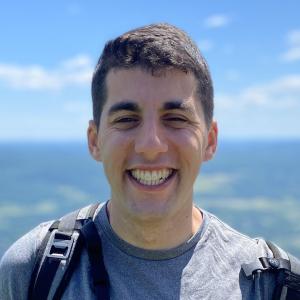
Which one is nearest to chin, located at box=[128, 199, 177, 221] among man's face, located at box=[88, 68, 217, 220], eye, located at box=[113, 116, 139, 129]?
man's face, located at box=[88, 68, 217, 220]

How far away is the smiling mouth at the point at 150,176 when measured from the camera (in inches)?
156

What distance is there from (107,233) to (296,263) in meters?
1.36

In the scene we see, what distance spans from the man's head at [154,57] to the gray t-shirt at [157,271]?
3.12 feet

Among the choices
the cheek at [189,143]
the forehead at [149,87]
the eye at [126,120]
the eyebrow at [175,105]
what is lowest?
the cheek at [189,143]

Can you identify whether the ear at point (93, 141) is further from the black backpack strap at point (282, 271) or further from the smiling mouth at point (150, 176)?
the black backpack strap at point (282, 271)

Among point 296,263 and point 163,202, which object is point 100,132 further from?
point 296,263

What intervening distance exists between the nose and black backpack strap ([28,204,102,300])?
752 mm

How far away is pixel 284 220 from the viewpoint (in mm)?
60312

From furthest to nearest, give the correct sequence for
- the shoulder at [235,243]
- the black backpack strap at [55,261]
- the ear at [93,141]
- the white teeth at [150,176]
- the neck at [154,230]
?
the ear at [93,141] < the shoulder at [235,243] < the neck at [154,230] < the white teeth at [150,176] < the black backpack strap at [55,261]


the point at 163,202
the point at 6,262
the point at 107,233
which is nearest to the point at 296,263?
the point at 163,202

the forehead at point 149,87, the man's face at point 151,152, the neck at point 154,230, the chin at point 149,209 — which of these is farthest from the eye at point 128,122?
the neck at point 154,230

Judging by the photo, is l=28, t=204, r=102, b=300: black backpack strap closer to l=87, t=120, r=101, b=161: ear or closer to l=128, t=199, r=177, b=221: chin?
l=128, t=199, r=177, b=221: chin

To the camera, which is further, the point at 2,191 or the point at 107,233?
the point at 2,191

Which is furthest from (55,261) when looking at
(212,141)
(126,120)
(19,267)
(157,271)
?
(212,141)
